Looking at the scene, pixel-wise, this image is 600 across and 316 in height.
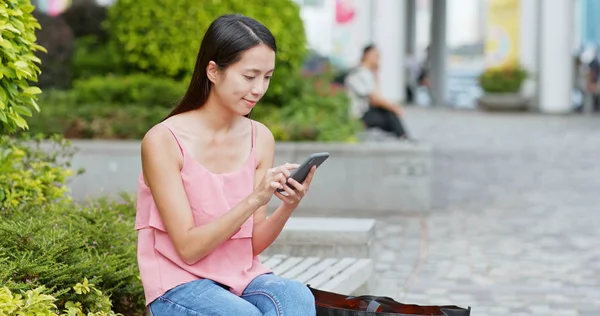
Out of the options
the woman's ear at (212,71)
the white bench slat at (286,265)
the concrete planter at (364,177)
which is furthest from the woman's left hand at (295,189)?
the concrete planter at (364,177)

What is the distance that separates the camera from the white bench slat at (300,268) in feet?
17.5

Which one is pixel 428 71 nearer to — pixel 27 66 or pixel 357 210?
pixel 357 210

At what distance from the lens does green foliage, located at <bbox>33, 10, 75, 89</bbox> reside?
12.8 meters

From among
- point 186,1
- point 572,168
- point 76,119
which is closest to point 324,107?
point 186,1

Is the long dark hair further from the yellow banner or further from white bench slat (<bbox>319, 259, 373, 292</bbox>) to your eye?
the yellow banner

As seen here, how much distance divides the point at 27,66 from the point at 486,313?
298cm

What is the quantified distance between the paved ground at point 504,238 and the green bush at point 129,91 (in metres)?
2.94

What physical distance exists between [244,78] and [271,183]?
0.40m

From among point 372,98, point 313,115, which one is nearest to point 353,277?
point 313,115

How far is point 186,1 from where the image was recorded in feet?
38.2

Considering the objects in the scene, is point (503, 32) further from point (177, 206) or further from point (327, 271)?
point (177, 206)

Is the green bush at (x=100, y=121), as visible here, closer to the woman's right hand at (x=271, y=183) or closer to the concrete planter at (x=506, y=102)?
the woman's right hand at (x=271, y=183)

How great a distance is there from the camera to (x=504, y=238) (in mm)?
8758

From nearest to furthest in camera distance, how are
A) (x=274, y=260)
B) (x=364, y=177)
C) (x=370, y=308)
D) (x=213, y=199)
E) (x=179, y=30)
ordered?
(x=213, y=199) < (x=370, y=308) < (x=274, y=260) < (x=364, y=177) < (x=179, y=30)
